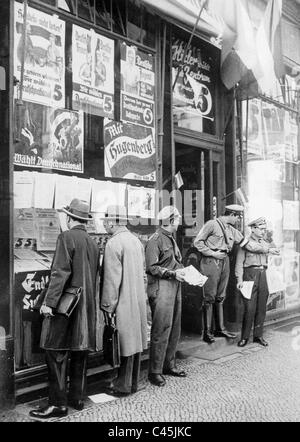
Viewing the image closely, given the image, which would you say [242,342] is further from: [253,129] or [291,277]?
[253,129]

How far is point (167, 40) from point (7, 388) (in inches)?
204

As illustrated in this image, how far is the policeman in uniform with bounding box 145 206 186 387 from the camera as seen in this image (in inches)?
217

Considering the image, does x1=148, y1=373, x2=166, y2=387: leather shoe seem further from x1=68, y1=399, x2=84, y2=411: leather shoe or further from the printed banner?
the printed banner

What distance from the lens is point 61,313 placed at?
4.33m

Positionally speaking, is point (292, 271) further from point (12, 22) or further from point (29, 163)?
point (12, 22)

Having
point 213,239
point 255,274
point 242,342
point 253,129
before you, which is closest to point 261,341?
point 242,342

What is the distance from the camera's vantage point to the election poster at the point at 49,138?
5.14m

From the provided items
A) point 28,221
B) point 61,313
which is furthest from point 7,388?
point 28,221

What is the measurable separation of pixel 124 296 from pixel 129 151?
2.22 m

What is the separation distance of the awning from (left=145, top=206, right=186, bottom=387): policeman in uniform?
2657 millimetres

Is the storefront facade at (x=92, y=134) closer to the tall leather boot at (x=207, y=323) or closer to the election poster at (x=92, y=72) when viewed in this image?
the election poster at (x=92, y=72)

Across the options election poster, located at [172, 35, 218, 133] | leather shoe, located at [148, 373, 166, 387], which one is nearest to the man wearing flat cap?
election poster, located at [172, 35, 218, 133]

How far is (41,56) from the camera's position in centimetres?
538

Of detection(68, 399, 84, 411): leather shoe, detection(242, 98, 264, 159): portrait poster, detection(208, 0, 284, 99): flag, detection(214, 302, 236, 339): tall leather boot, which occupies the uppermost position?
detection(208, 0, 284, 99): flag
